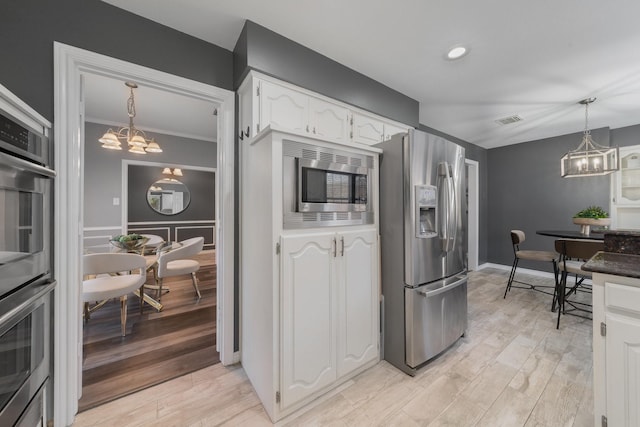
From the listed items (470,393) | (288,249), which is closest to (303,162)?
(288,249)

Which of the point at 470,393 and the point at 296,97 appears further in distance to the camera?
the point at 296,97

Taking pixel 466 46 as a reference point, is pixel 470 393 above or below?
below

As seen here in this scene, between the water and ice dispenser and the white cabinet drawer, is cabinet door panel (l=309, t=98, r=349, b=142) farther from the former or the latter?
the white cabinet drawer

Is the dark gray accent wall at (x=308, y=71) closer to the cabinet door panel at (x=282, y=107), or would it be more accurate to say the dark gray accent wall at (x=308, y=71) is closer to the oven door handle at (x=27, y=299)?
the cabinet door panel at (x=282, y=107)

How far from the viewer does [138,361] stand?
75.7 inches

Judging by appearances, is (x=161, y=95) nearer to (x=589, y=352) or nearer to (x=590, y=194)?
(x=589, y=352)

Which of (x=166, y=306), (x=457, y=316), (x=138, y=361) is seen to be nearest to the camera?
(x=138, y=361)

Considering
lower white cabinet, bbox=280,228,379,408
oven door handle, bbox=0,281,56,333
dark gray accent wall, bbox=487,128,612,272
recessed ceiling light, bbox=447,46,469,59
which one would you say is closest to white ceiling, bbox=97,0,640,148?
recessed ceiling light, bbox=447,46,469,59

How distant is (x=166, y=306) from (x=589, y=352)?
14.2ft

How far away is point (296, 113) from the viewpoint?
6.49ft

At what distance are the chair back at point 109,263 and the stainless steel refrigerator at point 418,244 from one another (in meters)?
→ 2.42

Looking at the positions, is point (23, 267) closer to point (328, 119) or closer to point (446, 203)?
point (328, 119)

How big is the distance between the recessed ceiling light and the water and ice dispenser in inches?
48.6

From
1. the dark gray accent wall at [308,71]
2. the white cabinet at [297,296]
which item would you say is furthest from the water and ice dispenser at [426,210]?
the dark gray accent wall at [308,71]
